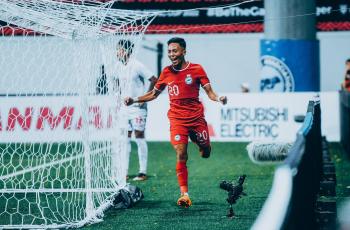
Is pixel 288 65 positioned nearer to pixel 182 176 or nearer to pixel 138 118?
pixel 138 118

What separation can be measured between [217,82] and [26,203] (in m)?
17.0

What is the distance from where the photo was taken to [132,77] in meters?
11.0

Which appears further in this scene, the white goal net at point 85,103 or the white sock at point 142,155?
the white sock at point 142,155

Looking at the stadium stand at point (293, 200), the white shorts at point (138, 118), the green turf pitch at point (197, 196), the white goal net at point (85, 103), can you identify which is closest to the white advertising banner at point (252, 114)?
the green turf pitch at point (197, 196)

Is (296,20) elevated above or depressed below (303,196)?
above

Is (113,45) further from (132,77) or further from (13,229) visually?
(13,229)

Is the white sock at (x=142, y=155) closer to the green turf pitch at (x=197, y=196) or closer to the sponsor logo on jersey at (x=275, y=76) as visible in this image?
the green turf pitch at (x=197, y=196)

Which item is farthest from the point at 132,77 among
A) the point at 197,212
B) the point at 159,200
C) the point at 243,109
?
the point at 243,109

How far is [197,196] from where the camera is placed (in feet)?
29.4

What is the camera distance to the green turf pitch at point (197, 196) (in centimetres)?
715

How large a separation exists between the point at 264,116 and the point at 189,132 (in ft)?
26.4

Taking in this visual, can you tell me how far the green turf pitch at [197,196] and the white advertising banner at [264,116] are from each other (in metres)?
1.65

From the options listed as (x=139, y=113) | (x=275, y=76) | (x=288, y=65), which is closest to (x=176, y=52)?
(x=139, y=113)

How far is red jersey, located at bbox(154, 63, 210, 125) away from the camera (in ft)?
27.0
